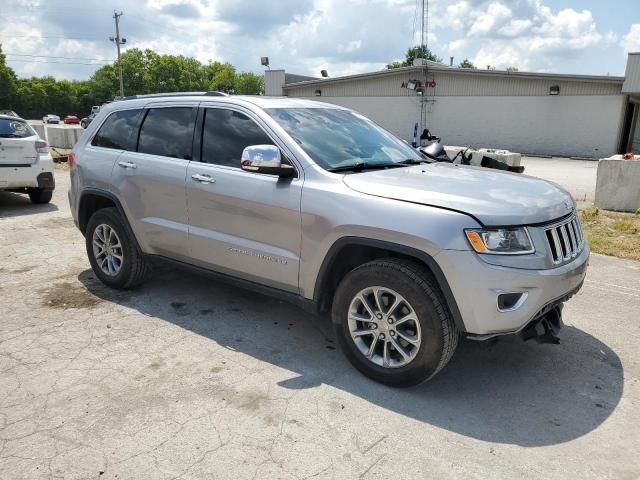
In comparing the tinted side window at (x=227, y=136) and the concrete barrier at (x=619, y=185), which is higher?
the tinted side window at (x=227, y=136)

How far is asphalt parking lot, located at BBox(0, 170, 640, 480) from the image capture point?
2746 mm

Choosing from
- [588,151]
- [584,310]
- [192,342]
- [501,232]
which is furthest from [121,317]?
[588,151]

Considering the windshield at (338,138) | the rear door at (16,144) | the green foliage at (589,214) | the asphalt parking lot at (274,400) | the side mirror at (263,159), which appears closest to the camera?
the asphalt parking lot at (274,400)

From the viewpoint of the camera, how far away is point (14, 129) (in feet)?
29.5

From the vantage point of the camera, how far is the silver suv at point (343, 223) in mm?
3092

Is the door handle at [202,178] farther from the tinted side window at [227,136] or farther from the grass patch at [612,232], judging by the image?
the grass patch at [612,232]

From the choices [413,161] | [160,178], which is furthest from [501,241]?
[160,178]

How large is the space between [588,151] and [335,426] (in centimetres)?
2857

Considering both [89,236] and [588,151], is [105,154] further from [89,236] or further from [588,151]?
[588,151]

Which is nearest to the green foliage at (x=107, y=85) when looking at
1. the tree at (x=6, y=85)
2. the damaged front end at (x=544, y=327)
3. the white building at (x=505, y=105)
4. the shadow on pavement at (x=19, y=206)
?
the tree at (x=6, y=85)

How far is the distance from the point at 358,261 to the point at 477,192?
943 millimetres

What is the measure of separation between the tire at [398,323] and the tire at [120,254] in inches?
90.3

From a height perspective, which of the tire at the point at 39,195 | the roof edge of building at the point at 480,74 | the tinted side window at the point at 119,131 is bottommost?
the tire at the point at 39,195

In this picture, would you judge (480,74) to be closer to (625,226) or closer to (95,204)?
(625,226)
